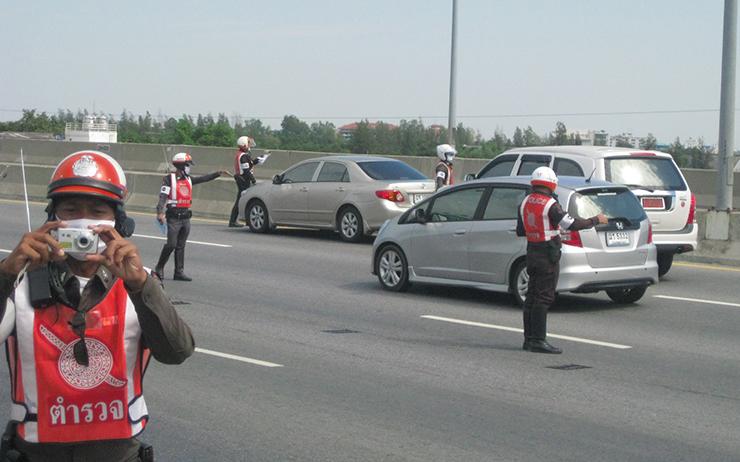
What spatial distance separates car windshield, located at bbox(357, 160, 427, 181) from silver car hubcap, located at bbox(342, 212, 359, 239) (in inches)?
32.1

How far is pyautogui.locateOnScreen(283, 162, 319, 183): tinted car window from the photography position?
22.6 m

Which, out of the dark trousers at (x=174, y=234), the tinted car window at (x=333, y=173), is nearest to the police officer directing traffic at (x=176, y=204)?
the dark trousers at (x=174, y=234)

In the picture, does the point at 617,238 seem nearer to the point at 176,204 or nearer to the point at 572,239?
the point at 572,239

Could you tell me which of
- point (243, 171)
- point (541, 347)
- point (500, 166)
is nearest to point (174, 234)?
point (500, 166)

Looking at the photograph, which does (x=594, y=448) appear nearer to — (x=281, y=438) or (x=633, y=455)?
(x=633, y=455)

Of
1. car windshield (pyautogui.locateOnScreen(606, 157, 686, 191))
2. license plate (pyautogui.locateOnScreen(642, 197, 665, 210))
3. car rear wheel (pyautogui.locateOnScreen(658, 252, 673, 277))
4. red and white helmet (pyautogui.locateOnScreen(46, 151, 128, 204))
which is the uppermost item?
red and white helmet (pyautogui.locateOnScreen(46, 151, 128, 204))

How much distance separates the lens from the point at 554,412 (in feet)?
26.9

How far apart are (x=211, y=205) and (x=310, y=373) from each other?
714 inches

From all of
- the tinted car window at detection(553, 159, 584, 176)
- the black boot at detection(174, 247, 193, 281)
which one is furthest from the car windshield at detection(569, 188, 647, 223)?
the black boot at detection(174, 247, 193, 281)

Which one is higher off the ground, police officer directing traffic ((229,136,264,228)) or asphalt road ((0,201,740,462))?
police officer directing traffic ((229,136,264,228))

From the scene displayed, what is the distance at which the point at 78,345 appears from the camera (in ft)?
10.5

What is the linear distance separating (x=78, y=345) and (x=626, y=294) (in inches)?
448

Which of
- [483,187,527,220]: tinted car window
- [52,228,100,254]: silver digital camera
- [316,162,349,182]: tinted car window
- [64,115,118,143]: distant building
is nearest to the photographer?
[52,228,100,254]: silver digital camera

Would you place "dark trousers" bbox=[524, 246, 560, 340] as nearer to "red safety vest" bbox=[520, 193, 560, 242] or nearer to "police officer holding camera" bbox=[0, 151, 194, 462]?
"red safety vest" bbox=[520, 193, 560, 242]
